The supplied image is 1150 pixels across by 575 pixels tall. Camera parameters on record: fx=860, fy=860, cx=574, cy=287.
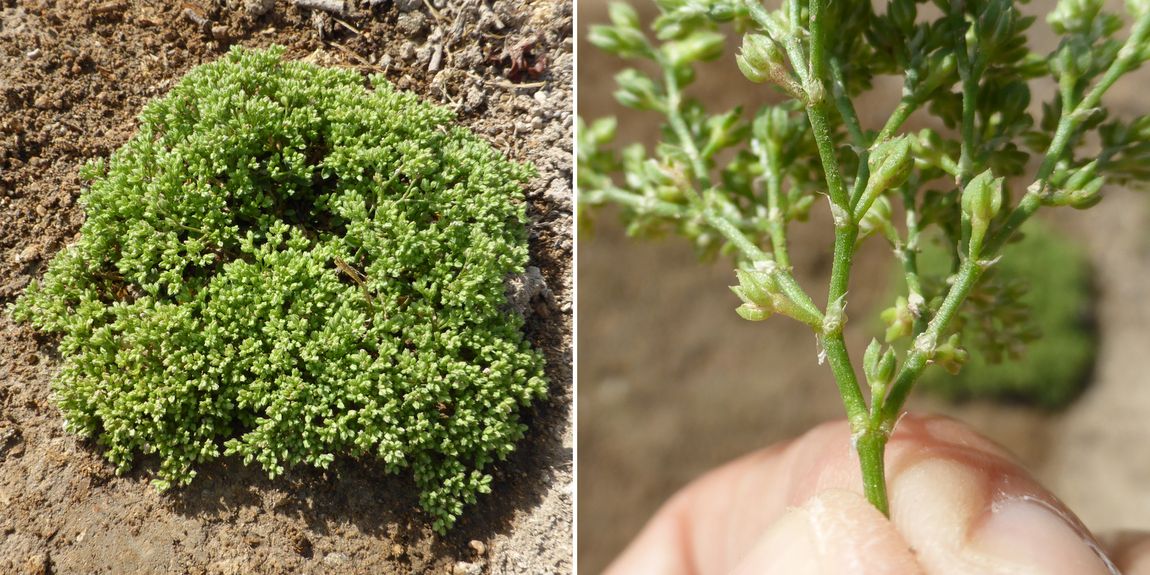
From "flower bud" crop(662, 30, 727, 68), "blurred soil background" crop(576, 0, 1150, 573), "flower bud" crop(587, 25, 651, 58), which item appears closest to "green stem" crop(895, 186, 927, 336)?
"flower bud" crop(662, 30, 727, 68)

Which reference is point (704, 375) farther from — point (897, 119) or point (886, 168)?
point (886, 168)

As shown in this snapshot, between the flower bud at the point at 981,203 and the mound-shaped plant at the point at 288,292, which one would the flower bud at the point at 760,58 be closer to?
the flower bud at the point at 981,203

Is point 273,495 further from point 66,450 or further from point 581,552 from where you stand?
point 581,552

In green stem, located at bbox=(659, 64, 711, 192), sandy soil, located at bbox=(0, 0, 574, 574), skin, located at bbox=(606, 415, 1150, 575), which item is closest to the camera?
skin, located at bbox=(606, 415, 1150, 575)

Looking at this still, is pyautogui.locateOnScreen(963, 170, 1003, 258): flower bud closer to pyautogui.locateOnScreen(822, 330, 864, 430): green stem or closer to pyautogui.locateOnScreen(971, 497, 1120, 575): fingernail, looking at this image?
pyautogui.locateOnScreen(822, 330, 864, 430): green stem

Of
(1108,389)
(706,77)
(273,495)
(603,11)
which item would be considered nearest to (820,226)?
(706,77)

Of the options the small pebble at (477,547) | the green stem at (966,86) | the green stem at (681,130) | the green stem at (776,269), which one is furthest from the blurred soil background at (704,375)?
the green stem at (966,86)

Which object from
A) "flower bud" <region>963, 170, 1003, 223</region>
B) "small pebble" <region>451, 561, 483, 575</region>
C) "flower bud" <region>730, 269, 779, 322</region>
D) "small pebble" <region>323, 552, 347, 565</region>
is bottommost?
"small pebble" <region>451, 561, 483, 575</region>
